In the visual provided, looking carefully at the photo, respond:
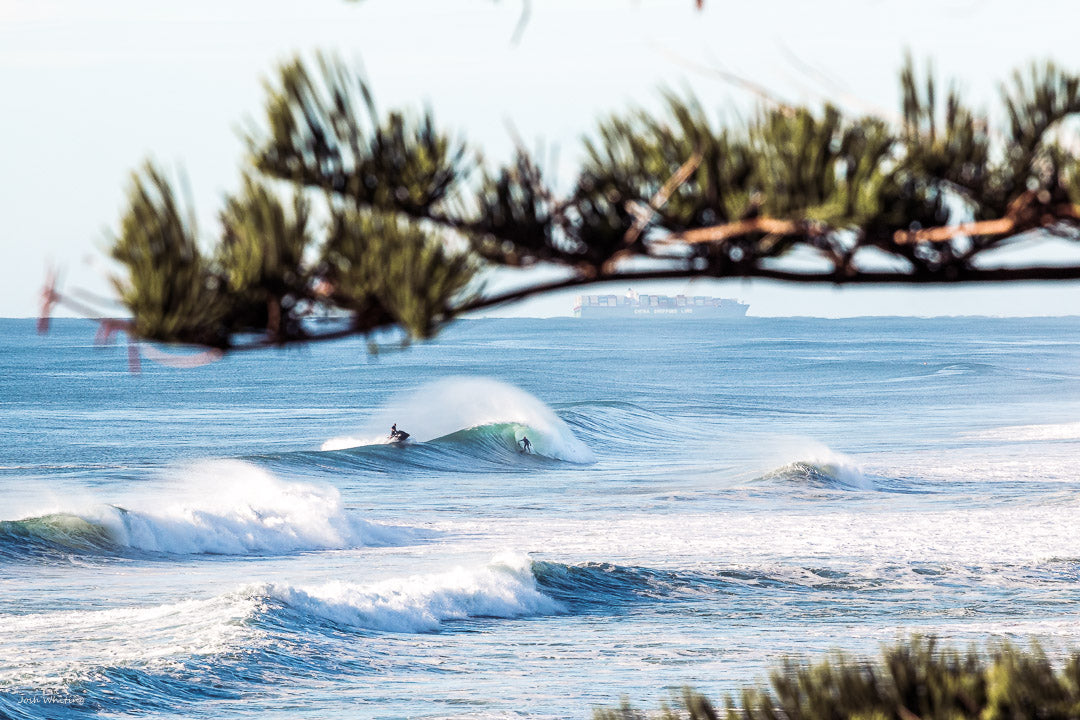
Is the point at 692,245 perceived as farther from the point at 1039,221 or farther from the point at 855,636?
the point at 855,636

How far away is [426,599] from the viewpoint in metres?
16.5

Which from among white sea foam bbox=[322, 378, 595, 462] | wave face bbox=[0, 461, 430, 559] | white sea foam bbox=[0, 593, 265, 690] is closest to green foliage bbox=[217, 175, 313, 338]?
white sea foam bbox=[0, 593, 265, 690]

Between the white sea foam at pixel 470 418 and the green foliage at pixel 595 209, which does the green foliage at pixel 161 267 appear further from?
the white sea foam at pixel 470 418


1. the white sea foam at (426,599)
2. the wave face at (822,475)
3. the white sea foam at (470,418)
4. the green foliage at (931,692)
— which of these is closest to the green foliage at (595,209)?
the green foliage at (931,692)

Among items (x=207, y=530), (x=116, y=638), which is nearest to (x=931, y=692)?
(x=116, y=638)

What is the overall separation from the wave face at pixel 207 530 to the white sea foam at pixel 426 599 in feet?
19.5

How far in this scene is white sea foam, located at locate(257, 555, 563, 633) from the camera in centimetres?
1590

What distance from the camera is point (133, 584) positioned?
19.3 metres

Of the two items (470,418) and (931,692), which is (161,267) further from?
(470,418)

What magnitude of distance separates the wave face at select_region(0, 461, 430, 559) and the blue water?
0.20 ft

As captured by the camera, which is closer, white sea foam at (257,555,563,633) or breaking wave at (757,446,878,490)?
white sea foam at (257,555,563,633)

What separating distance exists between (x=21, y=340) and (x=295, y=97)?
420 feet
